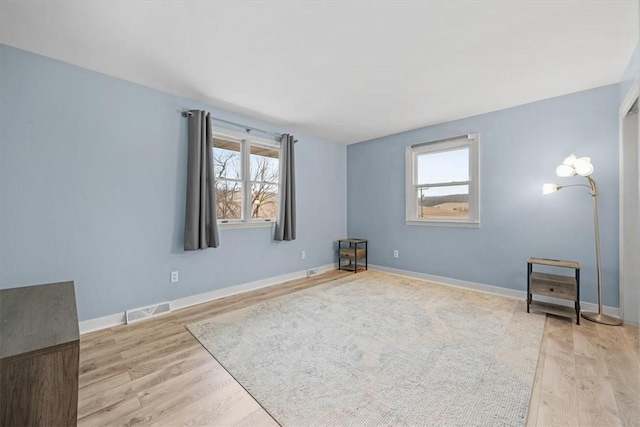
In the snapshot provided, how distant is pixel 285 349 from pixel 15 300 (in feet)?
5.29

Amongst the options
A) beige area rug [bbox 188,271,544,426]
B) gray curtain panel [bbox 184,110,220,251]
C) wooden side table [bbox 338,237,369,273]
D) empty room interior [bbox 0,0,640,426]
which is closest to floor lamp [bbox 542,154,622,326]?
empty room interior [bbox 0,0,640,426]

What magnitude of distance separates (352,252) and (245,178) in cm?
224

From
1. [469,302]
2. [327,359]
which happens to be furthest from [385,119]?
[327,359]

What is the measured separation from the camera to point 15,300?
4.19 feet

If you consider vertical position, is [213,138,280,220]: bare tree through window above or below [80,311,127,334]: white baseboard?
above

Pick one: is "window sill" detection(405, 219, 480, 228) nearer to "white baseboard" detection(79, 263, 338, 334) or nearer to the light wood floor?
the light wood floor

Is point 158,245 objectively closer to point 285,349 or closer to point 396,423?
point 285,349

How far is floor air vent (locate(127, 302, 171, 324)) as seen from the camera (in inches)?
105

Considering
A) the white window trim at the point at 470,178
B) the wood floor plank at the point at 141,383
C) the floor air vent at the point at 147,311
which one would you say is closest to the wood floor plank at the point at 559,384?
the white window trim at the point at 470,178

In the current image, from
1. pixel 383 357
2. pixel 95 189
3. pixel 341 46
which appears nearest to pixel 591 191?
pixel 383 357

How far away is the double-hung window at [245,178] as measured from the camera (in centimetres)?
350

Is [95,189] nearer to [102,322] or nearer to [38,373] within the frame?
[102,322]

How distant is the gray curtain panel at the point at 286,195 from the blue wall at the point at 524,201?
172 cm

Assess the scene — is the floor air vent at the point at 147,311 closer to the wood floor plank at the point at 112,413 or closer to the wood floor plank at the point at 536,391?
the wood floor plank at the point at 112,413
